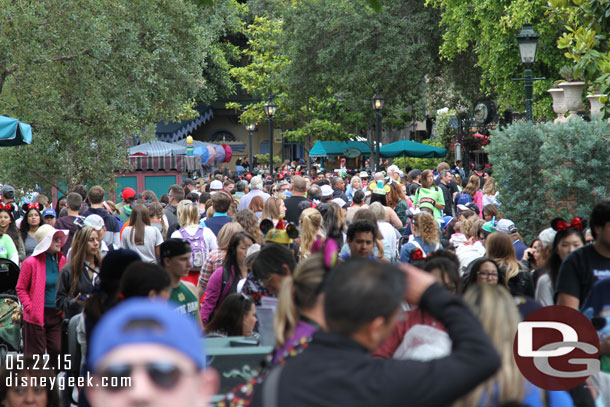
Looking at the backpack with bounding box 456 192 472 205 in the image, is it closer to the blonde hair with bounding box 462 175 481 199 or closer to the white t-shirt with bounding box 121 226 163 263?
the blonde hair with bounding box 462 175 481 199

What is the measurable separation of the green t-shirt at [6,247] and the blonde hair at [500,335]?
835 cm

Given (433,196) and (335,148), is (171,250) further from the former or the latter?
(335,148)

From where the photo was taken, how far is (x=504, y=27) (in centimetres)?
2448

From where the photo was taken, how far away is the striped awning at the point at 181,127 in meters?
54.2

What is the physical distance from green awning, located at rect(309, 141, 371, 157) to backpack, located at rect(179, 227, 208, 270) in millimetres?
29606

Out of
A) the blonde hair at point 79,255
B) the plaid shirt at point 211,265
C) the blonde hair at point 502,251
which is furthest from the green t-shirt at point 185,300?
the blonde hair at point 502,251

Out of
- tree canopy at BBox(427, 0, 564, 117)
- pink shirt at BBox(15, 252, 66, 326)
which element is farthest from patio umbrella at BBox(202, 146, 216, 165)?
pink shirt at BBox(15, 252, 66, 326)

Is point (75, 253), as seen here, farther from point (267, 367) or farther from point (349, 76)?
point (349, 76)

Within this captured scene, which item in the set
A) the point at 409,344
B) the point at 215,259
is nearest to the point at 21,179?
the point at 215,259

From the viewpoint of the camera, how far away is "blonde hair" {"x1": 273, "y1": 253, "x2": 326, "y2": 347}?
371 cm

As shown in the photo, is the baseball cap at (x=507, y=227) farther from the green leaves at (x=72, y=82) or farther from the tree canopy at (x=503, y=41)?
the tree canopy at (x=503, y=41)

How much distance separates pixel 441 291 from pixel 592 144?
28.1ft

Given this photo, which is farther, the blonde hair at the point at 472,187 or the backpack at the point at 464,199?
the blonde hair at the point at 472,187

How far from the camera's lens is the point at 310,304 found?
354 cm
